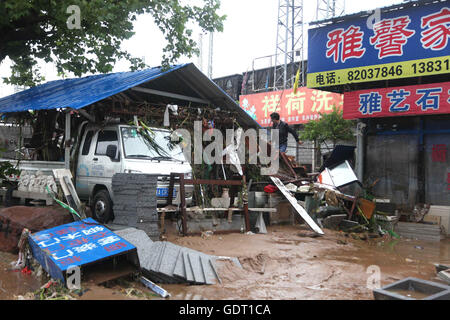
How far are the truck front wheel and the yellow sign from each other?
6.94 meters

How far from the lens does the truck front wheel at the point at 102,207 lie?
7.38 m

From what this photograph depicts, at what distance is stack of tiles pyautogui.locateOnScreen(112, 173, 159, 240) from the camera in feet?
21.3

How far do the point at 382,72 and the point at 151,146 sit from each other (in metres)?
6.33

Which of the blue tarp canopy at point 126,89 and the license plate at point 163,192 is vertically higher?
the blue tarp canopy at point 126,89

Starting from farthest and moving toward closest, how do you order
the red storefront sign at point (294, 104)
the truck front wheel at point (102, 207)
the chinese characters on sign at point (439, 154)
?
the red storefront sign at point (294, 104), the chinese characters on sign at point (439, 154), the truck front wheel at point (102, 207)

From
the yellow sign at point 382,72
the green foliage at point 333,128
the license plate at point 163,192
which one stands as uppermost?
the yellow sign at point 382,72

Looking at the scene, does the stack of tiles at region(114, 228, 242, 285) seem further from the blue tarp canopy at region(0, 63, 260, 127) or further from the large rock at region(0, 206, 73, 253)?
the blue tarp canopy at region(0, 63, 260, 127)

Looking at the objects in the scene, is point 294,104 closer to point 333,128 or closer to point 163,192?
point 333,128

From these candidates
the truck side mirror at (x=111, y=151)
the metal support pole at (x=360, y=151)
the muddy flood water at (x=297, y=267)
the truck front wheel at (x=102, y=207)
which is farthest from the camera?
the metal support pole at (x=360, y=151)

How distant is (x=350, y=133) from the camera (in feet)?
52.3

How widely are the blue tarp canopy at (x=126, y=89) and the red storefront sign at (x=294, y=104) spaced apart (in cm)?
607

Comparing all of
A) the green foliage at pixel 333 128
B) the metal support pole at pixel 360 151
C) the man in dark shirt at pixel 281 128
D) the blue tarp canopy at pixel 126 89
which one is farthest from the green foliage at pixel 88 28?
the green foliage at pixel 333 128

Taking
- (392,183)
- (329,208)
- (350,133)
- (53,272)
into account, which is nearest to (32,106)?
(53,272)

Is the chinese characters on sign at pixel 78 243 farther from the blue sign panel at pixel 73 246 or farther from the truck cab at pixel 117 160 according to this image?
the truck cab at pixel 117 160
